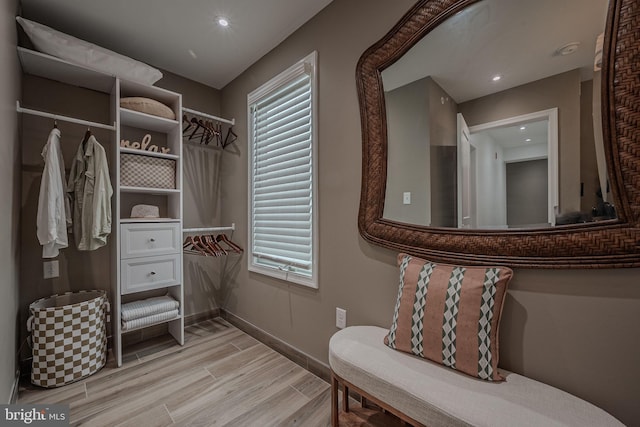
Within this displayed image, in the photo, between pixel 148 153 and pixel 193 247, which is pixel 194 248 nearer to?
pixel 193 247

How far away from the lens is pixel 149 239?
2172mm

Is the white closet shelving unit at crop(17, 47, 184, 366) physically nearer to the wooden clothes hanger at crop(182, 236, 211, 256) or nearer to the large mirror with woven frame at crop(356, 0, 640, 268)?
the wooden clothes hanger at crop(182, 236, 211, 256)

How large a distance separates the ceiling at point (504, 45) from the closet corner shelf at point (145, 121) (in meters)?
2.02

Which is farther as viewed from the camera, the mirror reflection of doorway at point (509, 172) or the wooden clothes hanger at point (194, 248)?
the wooden clothes hanger at point (194, 248)

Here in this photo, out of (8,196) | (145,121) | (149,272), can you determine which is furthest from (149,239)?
(145,121)

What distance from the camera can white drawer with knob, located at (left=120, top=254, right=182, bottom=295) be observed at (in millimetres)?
2057

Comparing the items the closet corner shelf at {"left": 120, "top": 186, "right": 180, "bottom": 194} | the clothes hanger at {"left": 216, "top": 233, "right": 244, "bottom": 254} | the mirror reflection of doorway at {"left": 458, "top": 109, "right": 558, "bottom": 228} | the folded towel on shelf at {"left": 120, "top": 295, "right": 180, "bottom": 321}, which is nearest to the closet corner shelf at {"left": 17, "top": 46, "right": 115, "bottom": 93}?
the closet corner shelf at {"left": 120, "top": 186, "right": 180, "bottom": 194}

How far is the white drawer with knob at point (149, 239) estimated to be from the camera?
206 centimetres

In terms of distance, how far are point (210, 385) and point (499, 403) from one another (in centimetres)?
174

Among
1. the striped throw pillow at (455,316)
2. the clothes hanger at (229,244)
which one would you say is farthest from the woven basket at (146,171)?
the striped throw pillow at (455,316)

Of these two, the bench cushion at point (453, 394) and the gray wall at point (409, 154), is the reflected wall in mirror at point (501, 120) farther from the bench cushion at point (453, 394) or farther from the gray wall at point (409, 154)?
the bench cushion at point (453, 394)

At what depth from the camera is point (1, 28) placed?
1337mm

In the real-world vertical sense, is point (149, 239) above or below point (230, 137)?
below

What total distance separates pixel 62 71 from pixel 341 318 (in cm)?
277
